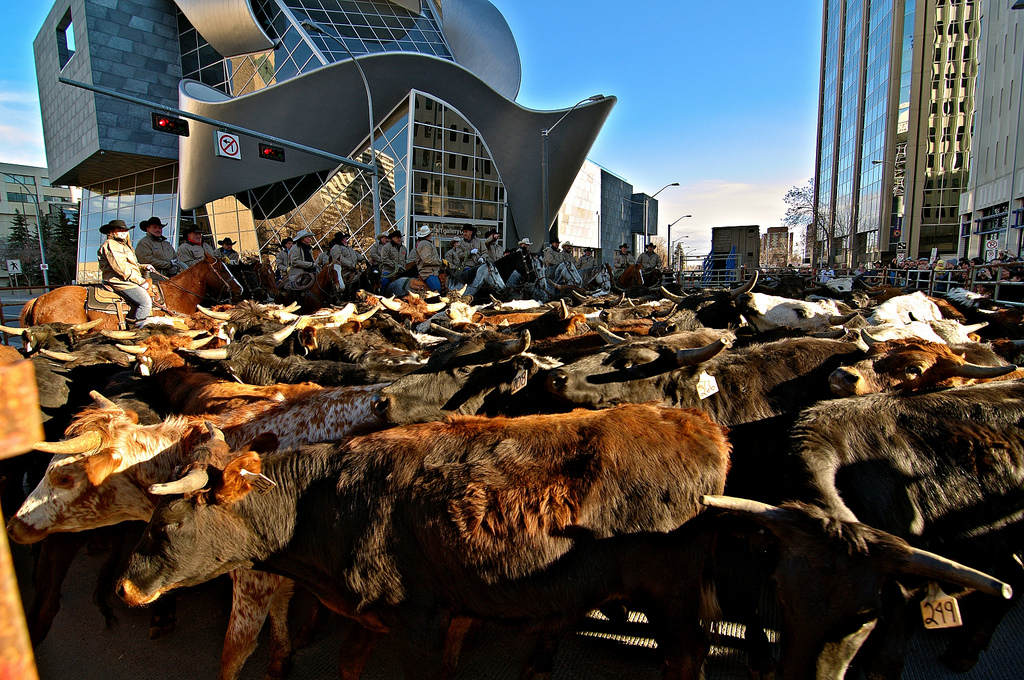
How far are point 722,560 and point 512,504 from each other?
1552mm

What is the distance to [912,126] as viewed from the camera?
51.9m

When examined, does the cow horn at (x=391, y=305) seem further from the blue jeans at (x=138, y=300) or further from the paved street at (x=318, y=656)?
the paved street at (x=318, y=656)

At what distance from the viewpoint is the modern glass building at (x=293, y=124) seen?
32.8m

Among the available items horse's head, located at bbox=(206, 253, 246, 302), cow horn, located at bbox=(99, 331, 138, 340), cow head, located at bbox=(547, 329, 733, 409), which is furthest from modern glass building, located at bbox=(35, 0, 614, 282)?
cow head, located at bbox=(547, 329, 733, 409)

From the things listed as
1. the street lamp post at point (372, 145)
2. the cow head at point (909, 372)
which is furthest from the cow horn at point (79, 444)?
the street lamp post at point (372, 145)

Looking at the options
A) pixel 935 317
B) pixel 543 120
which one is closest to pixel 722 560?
pixel 935 317

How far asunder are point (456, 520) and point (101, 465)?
7.65 ft

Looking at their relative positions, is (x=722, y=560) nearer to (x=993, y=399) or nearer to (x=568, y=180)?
(x=993, y=399)

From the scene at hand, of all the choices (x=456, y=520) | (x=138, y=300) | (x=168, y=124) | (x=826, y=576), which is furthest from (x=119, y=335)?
(x=168, y=124)

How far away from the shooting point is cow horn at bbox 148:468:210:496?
2.37 metres

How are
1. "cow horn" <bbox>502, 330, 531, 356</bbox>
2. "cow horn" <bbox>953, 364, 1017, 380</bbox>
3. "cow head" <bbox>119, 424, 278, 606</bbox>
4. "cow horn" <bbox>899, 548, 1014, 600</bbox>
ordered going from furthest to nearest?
"cow horn" <bbox>502, 330, 531, 356</bbox>
"cow horn" <bbox>953, 364, 1017, 380</bbox>
"cow head" <bbox>119, 424, 278, 606</bbox>
"cow horn" <bbox>899, 548, 1014, 600</bbox>

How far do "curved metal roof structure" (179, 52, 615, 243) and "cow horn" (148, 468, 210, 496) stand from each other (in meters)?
32.1

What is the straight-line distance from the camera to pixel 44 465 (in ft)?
14.6

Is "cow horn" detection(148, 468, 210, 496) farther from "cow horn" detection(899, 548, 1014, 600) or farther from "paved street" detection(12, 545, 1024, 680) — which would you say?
"cow horn" detection(899, 548, 1014, 600)
